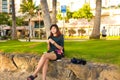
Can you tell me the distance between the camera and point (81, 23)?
6700cm

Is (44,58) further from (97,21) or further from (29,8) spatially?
(29,8)

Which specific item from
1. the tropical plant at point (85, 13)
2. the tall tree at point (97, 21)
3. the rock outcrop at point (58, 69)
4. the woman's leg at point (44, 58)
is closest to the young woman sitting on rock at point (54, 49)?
the woman's leg at point (44, 58)

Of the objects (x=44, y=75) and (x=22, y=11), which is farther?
(x=22, y=11)

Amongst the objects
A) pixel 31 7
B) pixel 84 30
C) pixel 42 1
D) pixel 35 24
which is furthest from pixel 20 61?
pixel 35 24

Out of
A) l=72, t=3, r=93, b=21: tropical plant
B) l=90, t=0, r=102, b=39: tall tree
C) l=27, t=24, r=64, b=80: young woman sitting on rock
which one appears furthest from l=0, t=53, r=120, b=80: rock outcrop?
l=72, t=3, r=93, b=21: tropical plant

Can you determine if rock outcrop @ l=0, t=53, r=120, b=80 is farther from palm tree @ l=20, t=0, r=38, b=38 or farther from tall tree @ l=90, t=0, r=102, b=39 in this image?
palm tree @ l=20, t=0, r=38, b=38

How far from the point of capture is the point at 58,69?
12.9 metres

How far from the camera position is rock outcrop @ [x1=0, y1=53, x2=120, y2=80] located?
11.4 metres

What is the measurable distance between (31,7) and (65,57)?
66.1 meters

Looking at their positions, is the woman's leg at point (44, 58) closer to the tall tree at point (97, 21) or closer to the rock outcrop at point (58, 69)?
the rock outcrop at point (58, 69)

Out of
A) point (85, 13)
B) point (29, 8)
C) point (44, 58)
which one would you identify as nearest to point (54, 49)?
point (44, 58)

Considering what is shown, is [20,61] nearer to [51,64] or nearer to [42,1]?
[51,64]

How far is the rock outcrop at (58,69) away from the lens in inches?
450

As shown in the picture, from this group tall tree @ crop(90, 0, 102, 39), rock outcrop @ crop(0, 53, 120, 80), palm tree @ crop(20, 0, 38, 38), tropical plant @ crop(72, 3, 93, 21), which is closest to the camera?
rock outcrop @ crop(0, 53, 120, 80)
